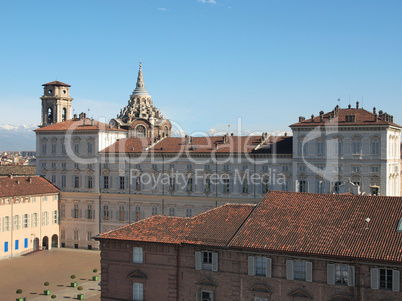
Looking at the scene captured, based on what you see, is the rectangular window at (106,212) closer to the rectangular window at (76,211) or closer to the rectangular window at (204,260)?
the rectangular window at (76,211)

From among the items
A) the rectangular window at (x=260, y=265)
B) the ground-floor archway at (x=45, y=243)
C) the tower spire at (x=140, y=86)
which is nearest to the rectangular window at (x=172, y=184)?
the ground-floor archway at (x=45, y=243)

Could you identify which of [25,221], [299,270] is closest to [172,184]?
[25,221]

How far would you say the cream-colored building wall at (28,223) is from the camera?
67812 mm

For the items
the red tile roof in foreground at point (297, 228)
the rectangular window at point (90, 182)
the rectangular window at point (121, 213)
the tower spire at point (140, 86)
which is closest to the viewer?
the red tile roof in foreground at point (297, 228)

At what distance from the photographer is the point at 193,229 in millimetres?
39469

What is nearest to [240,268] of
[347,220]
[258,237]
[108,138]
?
[258,237]

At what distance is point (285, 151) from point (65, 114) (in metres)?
37.4

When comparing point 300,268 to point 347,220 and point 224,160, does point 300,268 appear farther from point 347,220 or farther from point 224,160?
point 224,160

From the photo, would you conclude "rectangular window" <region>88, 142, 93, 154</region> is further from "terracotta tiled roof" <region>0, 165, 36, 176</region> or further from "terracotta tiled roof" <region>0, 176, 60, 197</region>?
"terracotta tiled roof" <region>0, 165, 36, 176</region>

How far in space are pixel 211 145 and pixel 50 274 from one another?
955 inches

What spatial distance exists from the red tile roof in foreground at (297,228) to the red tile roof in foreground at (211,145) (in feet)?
81.1

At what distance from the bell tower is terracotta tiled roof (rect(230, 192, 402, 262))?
5193cm

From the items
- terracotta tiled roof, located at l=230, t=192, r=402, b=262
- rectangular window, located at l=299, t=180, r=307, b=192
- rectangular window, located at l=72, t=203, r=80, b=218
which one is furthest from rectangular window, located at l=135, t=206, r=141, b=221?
terracotta tiled roof, located at l=230, t=192, r=402, b=262

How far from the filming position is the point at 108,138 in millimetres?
75875
